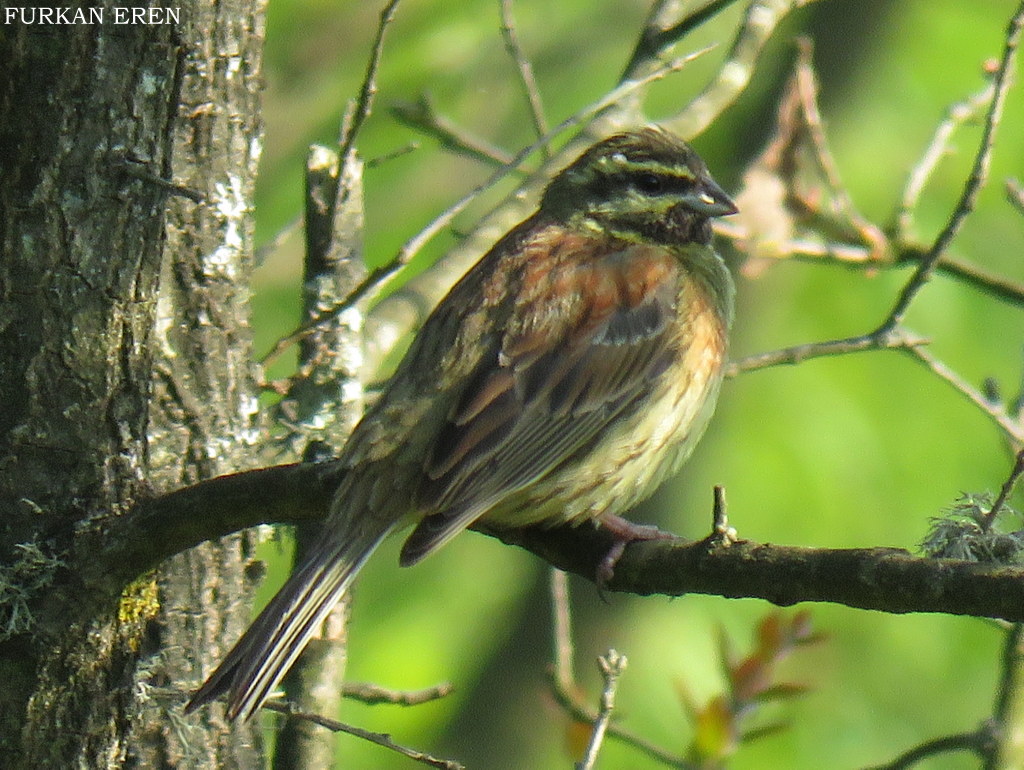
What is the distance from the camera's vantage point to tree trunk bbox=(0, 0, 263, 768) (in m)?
3.66

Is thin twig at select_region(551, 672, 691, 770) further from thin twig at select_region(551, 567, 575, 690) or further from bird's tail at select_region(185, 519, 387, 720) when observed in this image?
bird's tail at select_region(185, 519, 387, 720)

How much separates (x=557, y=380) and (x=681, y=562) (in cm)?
153

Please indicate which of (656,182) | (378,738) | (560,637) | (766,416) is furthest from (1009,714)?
(766,416)

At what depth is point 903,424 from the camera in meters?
8.86

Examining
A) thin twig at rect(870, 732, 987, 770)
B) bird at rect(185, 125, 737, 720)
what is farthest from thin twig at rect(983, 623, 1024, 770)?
bird at rect(185, 125, 737, 720)

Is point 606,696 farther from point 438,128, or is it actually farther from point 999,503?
point 438,128

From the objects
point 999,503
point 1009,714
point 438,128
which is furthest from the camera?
point 438,128

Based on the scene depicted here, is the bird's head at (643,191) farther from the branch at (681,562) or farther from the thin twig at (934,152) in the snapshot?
the branch at (681,562)

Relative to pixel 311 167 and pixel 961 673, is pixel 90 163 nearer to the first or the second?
pixel 311 167

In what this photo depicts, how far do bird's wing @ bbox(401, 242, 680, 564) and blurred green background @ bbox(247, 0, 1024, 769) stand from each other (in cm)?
342

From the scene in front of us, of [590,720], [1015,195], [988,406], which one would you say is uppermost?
[1015,195]

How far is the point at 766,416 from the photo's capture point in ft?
29.3

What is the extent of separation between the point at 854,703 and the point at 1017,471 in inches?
228

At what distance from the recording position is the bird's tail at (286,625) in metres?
3.50
